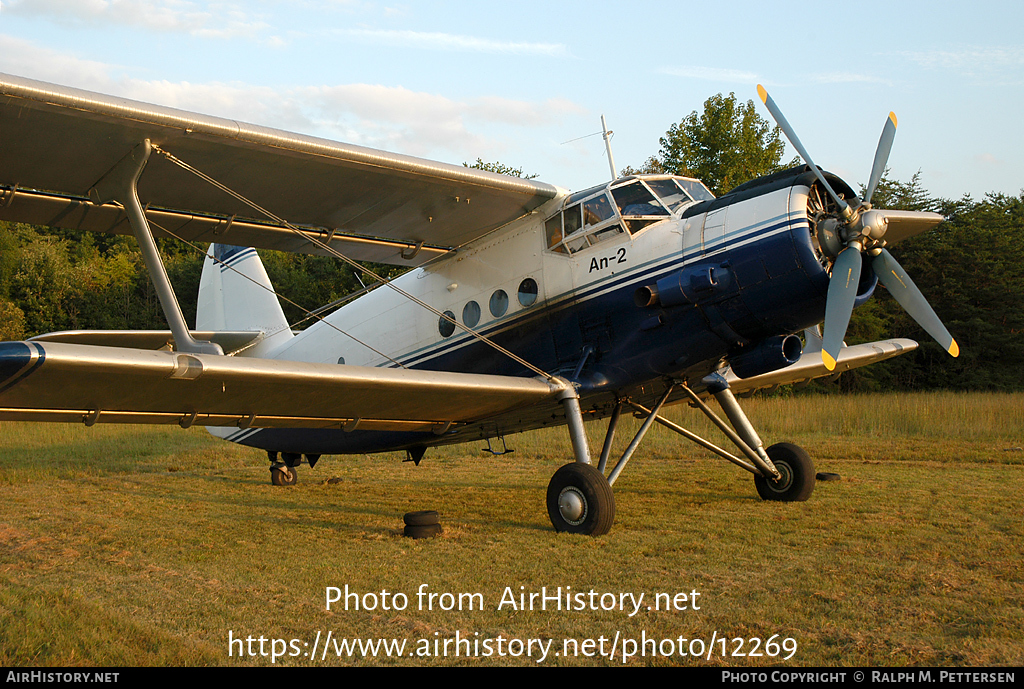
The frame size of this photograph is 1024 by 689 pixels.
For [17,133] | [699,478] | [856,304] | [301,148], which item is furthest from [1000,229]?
[17,133]

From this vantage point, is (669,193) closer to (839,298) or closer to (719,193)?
(839,298)

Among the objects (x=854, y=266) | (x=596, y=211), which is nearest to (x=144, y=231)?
(x=596, y=211)

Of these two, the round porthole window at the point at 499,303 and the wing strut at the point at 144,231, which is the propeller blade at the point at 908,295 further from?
the wing strut at the point at 144,231

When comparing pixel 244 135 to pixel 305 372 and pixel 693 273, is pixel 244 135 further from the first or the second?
pixel 693 273

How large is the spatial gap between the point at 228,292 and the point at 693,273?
28.3 feet

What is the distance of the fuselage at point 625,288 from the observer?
20.1ft

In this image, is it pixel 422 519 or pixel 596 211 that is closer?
pixel 422 519

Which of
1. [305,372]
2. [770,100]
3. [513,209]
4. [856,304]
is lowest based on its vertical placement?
[305,372]

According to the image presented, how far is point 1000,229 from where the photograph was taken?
31969 millimetres

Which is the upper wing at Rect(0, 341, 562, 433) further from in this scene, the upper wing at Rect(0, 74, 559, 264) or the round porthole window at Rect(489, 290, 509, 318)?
the upper wing at Rect(0, 74, 559, 264)

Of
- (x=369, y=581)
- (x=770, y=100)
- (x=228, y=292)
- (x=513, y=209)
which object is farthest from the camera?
(x=228, y=292)

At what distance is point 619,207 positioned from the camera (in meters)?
6.93

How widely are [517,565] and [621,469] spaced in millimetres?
1934

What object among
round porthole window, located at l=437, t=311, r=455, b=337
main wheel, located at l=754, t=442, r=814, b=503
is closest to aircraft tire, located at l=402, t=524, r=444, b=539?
round porthole window, located at l=437, t=311, r=455, b=337
